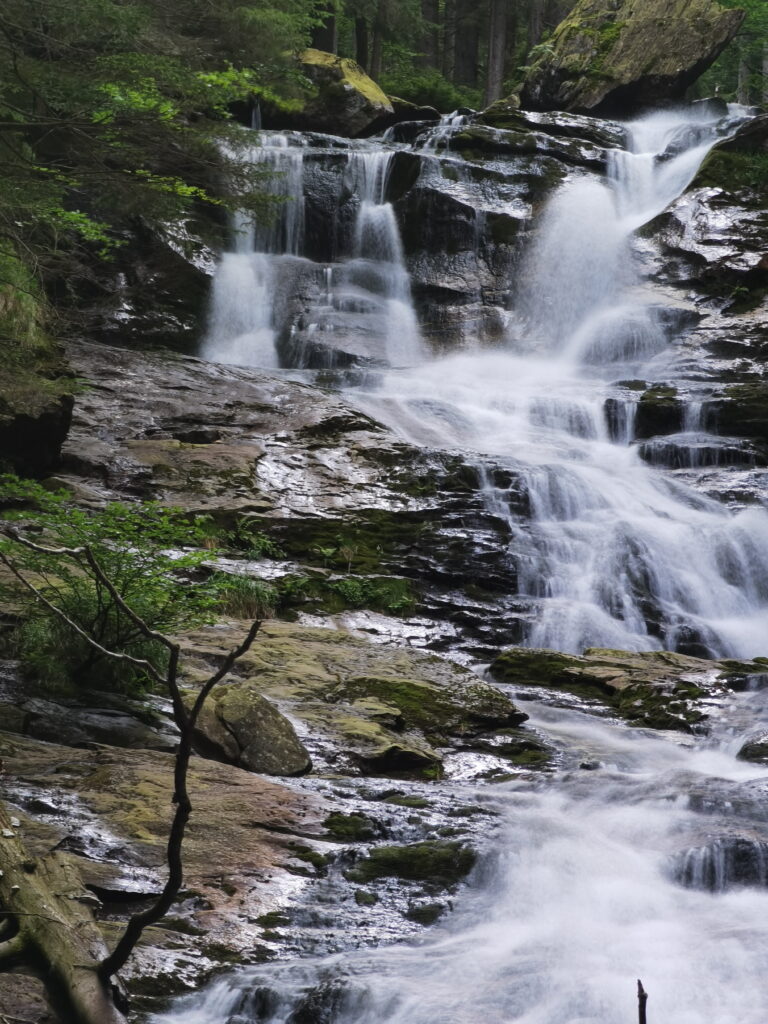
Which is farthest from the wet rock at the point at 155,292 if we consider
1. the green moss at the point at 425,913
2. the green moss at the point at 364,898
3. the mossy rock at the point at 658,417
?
the green moss at the point at 425,913

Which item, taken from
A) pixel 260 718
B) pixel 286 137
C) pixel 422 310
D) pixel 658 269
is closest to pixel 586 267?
pixel 658 269

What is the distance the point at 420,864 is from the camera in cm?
520

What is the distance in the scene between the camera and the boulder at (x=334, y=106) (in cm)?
2428

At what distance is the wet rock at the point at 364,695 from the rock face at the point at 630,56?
69.4 ft

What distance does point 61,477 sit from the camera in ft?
37.8

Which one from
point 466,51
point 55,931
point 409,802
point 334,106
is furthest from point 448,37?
point 55,931

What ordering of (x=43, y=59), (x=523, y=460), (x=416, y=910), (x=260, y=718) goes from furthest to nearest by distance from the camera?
1. (x=523, y=460)
2. (x=43, y=59)
3. (x=260, y=718)
4. (x=416, y=910)

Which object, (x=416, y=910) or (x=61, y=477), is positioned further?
(x=61, y=477)

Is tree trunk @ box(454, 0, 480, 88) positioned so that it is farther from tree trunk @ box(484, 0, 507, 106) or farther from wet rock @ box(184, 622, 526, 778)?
wet rock @ box(184, 622, 526, 778)

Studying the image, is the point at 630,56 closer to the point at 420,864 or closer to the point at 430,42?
the point at 430,42

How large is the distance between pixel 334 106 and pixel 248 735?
69.8 ft

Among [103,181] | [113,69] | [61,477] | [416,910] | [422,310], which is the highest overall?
[422,310]

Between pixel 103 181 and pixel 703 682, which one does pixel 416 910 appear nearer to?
pixel 703 682

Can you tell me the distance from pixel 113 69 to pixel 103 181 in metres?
1.11
